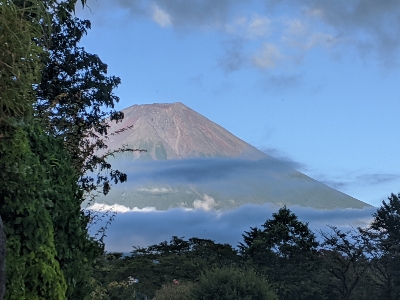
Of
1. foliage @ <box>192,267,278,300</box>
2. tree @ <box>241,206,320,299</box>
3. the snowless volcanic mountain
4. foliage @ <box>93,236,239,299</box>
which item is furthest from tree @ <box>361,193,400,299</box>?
the snowless volcanic mountain

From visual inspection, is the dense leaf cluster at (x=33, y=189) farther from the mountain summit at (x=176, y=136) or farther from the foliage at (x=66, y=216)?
the mountain summit at (x=176, y=136)

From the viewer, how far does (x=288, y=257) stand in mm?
32312

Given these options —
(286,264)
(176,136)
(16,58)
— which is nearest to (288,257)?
(286,264)

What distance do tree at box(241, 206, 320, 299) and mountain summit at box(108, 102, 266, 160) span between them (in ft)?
375

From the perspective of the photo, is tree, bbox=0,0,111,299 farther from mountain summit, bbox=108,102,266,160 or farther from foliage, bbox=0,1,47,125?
mountain summit, bbox=108,102,266,160

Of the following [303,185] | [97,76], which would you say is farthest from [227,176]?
[97,76]

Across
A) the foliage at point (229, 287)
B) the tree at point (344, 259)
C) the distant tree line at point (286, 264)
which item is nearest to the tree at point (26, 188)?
the foliage at point (229, 287)

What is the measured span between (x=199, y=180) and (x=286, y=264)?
167882 millimetres

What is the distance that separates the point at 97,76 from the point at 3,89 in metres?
19.9

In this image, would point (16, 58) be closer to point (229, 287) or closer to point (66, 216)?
point (66, 216)

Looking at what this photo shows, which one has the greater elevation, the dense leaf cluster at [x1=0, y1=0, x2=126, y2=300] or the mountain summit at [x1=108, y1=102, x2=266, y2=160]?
the mountain summit at [x1=108, y1=102, x2=266, y2=160]

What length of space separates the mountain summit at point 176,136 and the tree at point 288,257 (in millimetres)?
114353

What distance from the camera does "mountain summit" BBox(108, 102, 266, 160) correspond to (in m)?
161

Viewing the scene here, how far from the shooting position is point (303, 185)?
180 metres
